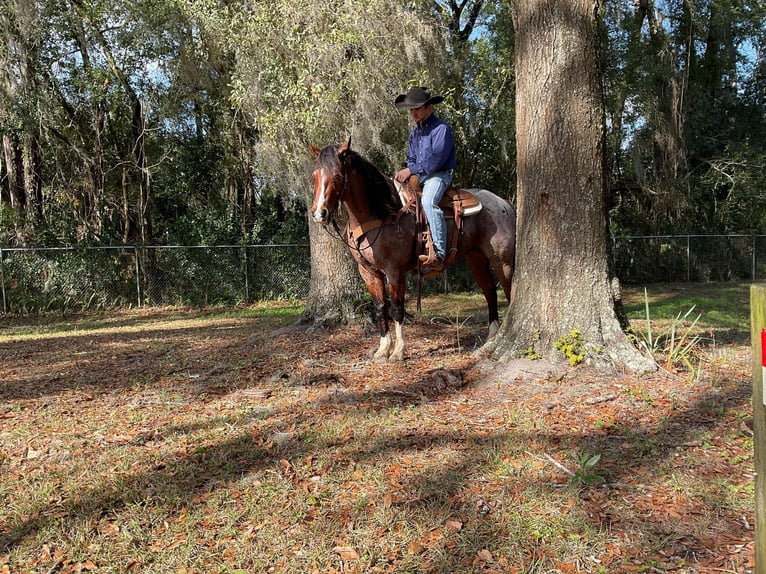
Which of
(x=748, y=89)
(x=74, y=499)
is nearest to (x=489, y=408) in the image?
(x=74, y=499)

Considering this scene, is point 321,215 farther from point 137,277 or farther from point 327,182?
point 137,277

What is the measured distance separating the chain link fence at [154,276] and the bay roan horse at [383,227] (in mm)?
6840

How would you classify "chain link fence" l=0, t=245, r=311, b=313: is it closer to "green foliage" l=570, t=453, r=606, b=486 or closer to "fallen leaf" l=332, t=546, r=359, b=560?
"green foliage" l=570, t=453, r=606, b=486

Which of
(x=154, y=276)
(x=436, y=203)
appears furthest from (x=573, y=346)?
(x=154, y=276)

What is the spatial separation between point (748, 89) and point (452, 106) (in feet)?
43.6

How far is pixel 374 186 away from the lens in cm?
538

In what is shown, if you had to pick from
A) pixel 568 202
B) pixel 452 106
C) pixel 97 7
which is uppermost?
pixel 97 7

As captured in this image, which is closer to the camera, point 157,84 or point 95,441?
point 95,441

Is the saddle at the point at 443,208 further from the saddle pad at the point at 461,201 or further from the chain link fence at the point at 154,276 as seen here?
the chain link fence at the point at 154,276

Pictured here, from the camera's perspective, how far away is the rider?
5348mm

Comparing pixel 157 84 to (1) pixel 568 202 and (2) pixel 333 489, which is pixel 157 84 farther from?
(2) pixel 333 489

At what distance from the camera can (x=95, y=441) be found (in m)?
3.65

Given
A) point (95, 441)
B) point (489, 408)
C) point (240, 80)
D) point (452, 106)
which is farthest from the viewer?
point (452, 106)

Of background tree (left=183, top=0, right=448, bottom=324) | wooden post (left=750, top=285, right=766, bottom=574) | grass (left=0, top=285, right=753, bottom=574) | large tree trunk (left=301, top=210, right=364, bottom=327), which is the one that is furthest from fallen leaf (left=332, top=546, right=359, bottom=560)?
background tree (left=183, top=0, right=448, bottom=324)
